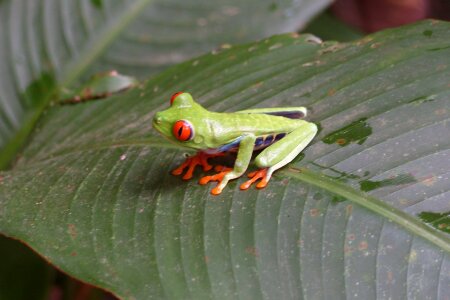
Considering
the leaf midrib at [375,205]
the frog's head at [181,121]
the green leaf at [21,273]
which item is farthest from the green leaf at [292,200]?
the green leaf at [21,273]

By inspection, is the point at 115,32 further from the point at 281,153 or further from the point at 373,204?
the point at 373,204

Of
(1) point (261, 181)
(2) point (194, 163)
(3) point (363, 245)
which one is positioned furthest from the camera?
(2) point (194, 163)

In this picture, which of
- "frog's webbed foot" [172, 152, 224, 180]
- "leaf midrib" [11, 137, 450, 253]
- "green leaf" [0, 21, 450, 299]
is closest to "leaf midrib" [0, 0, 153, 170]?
A: "green leaf" [0, 21, 450, 299]

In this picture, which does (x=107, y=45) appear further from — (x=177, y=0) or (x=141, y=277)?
(x=141, y=277)

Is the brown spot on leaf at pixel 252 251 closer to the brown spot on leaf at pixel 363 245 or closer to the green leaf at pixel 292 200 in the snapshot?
the green leaf at pixel 292 200

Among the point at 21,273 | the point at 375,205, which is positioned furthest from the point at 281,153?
the point at 21,273

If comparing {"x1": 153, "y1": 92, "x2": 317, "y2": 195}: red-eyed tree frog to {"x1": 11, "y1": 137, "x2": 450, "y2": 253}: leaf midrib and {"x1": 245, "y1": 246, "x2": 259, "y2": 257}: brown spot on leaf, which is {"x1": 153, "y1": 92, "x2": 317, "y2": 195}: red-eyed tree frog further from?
{"x1": 245, "y1": 246, "x2": 259, "y2": 257}: brown spot on leaf

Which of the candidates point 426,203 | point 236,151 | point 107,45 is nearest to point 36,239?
point 236,151
